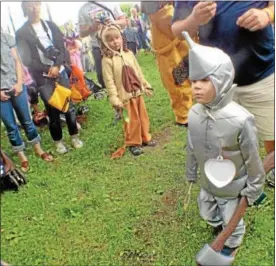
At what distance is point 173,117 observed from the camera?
1110mm

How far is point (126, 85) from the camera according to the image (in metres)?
1.14

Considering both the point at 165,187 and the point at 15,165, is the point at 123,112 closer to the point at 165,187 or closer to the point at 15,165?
the point at 165,187

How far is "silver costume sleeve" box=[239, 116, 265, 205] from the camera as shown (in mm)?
941

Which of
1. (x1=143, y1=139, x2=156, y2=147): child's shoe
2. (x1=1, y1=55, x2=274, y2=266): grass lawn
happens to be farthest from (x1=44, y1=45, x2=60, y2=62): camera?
(x1=143, y1=139, x2=156, y2=147): child's shoe

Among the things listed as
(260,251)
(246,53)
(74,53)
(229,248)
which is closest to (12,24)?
(74,53)

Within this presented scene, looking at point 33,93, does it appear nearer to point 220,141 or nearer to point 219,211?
point 220,141

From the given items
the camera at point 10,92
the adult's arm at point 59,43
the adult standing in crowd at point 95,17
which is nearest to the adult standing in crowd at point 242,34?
the adult standing in crowd at point 95,17

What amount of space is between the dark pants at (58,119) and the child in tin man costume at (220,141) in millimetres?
215

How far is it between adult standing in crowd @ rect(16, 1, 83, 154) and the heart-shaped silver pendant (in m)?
0.33

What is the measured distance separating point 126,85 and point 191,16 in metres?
0.31

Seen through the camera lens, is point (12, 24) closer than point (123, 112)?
Yes

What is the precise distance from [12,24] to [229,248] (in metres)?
0.65

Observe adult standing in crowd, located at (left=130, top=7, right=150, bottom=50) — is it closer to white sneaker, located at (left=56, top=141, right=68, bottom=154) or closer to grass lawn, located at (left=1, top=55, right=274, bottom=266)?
grass lawn, located at (left=1, top=55, right=274, bottom=266)

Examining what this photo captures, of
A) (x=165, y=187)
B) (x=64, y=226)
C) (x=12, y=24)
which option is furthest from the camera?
(x=165, y=187)
